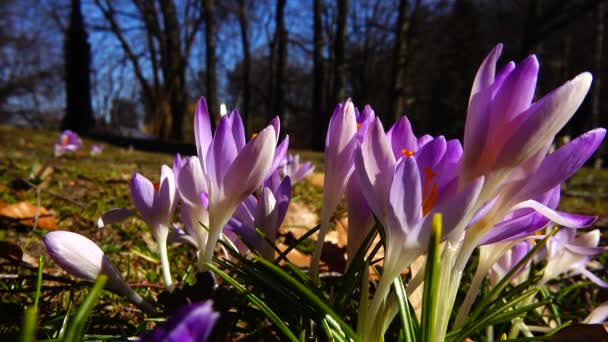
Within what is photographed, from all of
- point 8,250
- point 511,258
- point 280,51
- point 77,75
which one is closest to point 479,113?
point 511,258

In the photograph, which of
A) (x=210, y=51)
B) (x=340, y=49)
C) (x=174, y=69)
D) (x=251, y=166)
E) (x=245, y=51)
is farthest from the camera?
(x=174, y=69)

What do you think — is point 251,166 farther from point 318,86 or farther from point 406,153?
point 318,86

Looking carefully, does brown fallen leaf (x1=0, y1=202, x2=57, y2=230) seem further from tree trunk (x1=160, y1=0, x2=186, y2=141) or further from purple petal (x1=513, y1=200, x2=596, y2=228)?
tree trunk (x1=160, y1=0, x2=186, y2=141)

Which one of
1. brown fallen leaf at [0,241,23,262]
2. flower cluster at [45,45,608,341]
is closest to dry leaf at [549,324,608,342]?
flower cluster at [45,45,608,341]

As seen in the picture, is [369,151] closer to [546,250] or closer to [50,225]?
[546,250]

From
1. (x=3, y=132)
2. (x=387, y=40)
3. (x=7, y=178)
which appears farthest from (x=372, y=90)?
(x=7, y=178)

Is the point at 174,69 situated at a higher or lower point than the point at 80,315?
higher

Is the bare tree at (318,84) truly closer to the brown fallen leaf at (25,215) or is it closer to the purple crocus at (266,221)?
the brown fallen leaf at (25,215)

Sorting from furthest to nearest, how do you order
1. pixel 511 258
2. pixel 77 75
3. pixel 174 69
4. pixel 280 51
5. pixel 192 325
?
pixel 174 69, pixel 77 75, pixel 280 51, pixel 511 258, pixel 192 325
